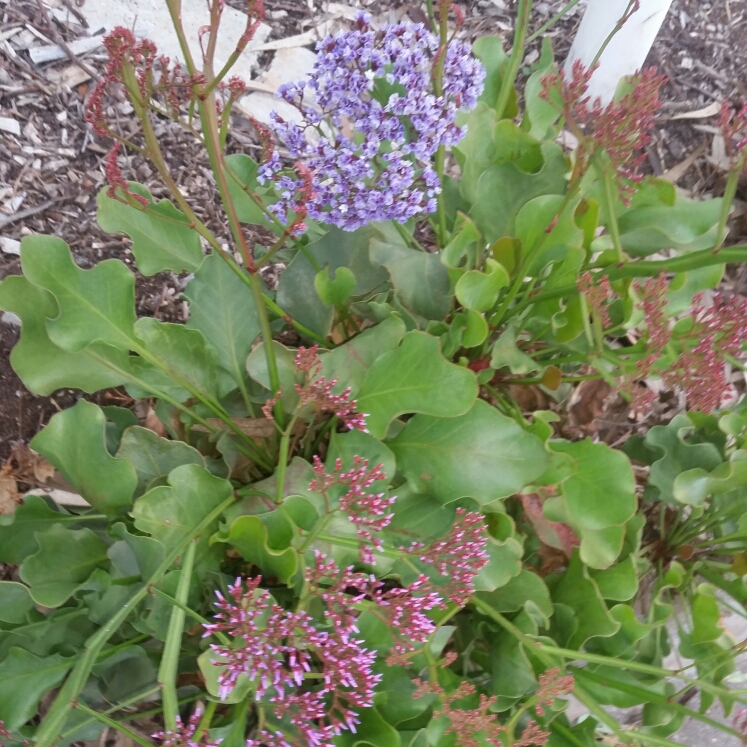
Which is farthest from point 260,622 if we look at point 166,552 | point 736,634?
point 736,634

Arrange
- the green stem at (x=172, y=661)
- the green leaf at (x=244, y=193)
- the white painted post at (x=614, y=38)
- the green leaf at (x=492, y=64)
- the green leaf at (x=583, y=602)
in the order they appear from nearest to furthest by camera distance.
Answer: the green stem at (x=172, y=661) < the green leaf at (x=583, y=602) < the green leaf at (x=244, y=193) < the green leaf at (x=492, y=64) < the white painted post at (x=614, y=38)

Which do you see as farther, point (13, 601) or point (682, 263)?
point (13, 601)

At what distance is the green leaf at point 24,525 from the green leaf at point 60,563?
0.06 metres

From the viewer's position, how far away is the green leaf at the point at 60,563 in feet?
2.64

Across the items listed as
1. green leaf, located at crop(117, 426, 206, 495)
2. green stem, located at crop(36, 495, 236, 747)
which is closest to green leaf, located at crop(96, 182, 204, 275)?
green leaf, located at crop(117, 426, 206, 495)

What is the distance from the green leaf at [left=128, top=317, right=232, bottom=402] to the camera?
2.88 ft

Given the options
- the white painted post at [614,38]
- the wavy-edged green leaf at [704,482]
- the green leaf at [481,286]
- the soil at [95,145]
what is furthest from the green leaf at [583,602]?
the white painted post at [614,38]

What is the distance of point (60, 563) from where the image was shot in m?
0.85

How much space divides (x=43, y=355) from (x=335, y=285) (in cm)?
40

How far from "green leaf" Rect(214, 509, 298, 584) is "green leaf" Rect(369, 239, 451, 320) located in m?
0.37

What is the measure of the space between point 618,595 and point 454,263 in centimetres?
52

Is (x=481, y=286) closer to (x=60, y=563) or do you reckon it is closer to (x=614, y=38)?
(x=60, y=563)

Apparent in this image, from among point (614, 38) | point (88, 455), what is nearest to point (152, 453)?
point (88, 455)

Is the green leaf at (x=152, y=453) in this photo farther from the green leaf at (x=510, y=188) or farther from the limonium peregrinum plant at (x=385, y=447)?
the green leaf at (x=510, y=188)
